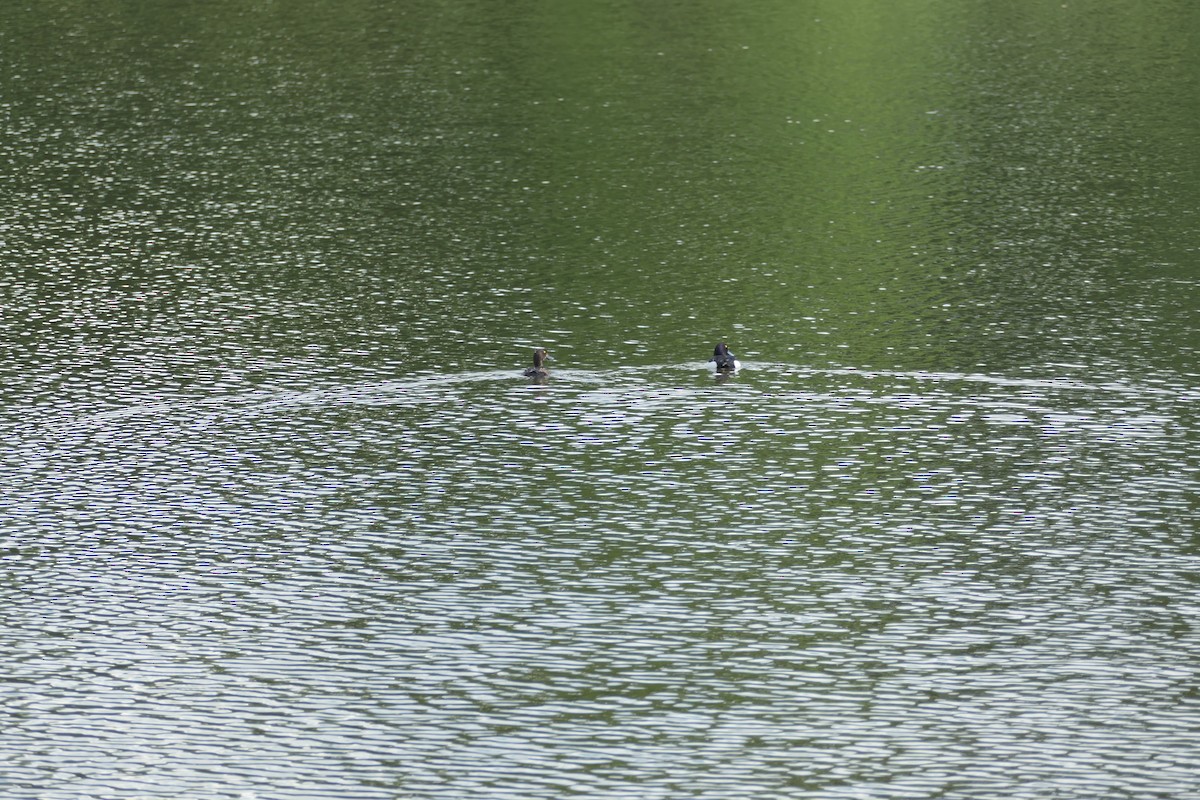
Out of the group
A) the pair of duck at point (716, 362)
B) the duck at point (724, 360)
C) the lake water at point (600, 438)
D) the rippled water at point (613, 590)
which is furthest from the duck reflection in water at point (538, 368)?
the duck at point (724, 360)

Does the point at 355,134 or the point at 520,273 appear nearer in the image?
the point at 520,273

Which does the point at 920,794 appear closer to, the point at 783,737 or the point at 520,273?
the point at 783,737

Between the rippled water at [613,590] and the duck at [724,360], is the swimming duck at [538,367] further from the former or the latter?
the duck at [724,360]

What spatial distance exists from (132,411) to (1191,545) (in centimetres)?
2311

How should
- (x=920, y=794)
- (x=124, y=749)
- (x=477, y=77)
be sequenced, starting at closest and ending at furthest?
(x=920, y=794) < (x=124, y=749) < (x=477, y=77)

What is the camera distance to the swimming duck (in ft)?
149

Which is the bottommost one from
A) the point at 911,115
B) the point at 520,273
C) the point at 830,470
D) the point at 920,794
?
the point at 920,794

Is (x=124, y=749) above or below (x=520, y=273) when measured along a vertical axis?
below

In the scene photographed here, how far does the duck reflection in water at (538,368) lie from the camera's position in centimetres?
4534

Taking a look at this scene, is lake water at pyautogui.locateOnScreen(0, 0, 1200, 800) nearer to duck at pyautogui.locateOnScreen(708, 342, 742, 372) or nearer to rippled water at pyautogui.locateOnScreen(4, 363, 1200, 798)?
rippled water at pyautogui.locateOnScreen(4, 363, 1200, 798)

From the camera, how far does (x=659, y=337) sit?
1953 inches

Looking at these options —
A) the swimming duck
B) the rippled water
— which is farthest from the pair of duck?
the rippled water

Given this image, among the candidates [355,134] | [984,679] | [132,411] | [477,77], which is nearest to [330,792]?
[984,679]

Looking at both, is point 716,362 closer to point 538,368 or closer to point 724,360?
point 724,360
